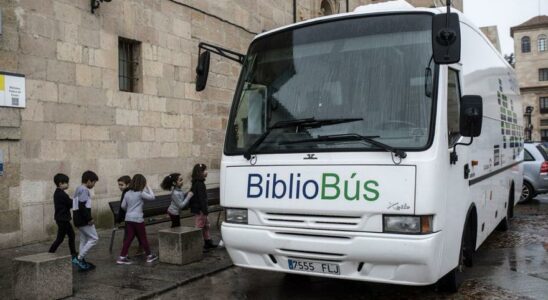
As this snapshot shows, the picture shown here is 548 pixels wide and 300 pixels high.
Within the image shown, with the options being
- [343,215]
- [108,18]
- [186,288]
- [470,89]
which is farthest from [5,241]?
[470,89]

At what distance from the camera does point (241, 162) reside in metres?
5.24

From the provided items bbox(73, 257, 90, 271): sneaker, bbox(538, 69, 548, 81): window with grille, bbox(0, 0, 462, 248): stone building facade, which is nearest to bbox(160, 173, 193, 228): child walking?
bbox(73, 257, 90, 271): sneaker

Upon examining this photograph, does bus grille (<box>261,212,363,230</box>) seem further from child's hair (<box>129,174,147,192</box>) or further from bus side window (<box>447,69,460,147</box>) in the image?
child's hair (<box>129,174,147,192</box>)

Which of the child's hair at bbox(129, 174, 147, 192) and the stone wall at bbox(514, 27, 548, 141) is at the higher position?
the stone wall at bbox(514, 27, 548, 141)

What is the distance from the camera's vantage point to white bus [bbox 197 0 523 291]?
4.44m

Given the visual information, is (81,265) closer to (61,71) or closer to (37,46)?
(61,71)

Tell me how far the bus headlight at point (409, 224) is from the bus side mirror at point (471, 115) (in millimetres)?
972

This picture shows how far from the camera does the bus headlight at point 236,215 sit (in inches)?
203

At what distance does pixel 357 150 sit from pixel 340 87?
0.70 m

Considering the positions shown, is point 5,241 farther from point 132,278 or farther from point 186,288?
point 186,288

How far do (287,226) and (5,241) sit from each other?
5.31m

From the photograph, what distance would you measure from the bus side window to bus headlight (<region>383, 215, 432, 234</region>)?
0.88 m

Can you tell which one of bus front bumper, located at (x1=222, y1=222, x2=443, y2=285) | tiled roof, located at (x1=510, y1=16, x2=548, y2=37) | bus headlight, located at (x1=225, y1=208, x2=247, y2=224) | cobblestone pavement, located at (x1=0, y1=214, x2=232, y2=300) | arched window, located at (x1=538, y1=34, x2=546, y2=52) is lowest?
cobblestone pavement, located at (x1=0, y1=214, x2=232, y2=300)

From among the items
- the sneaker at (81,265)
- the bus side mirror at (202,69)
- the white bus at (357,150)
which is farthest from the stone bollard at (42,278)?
the bus side mirror at (202,69)
